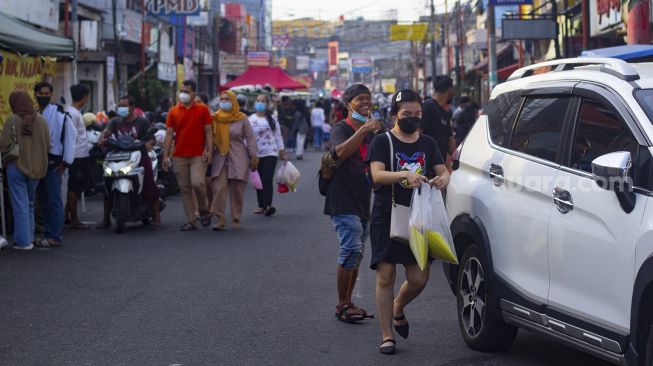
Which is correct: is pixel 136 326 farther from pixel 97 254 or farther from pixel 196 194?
pixel 196 194

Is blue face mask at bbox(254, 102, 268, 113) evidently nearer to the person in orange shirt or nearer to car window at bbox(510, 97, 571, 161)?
the person in orange shirt

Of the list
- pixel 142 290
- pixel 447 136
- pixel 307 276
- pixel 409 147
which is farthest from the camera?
pixel 447 136

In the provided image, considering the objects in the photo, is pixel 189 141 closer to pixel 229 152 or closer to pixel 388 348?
pixel 229 152

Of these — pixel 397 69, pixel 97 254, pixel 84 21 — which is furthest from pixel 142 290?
pixel 397 69

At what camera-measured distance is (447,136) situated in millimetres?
11305

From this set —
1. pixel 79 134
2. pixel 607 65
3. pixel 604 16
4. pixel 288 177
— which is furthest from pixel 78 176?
pixel 604 16

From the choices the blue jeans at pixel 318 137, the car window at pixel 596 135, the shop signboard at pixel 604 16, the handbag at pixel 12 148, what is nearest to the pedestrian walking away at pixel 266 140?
the handbag at pixel 12 148

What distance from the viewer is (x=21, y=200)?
11.7 m

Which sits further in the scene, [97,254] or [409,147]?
[97,254]

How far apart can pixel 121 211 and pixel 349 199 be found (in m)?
6.28

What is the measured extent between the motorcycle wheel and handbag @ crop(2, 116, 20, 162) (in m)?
2.09

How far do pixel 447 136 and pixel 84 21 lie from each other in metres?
21.5

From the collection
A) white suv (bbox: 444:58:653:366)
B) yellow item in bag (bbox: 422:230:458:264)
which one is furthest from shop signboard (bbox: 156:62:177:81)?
yellow item in bag (bbox: 422:230:458:264)

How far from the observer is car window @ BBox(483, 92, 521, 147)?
23.0 feet
